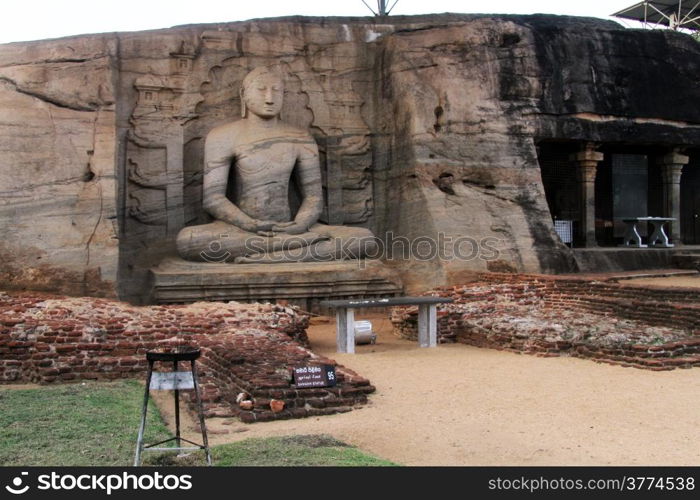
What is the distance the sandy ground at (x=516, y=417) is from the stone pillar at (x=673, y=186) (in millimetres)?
8847

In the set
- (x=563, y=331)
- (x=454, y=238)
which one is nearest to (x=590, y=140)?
(x=454, y=238)

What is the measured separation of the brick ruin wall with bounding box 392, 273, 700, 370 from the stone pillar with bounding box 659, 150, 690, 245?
6.14 metres

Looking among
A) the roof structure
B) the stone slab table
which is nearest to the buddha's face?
the stone slab table

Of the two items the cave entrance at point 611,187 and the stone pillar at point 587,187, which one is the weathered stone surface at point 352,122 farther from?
the cave entrance at point 611,187

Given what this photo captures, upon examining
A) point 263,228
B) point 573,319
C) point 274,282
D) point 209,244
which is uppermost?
point 263,228

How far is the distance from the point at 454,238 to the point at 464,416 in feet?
21.9

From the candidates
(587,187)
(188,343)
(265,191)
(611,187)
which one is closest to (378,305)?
(188,343)

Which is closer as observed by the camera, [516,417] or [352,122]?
[516,417]

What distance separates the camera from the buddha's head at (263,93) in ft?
44.4

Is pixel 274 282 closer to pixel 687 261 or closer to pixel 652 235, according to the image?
pixel 687 261

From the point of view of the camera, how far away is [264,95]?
1354 centimetres

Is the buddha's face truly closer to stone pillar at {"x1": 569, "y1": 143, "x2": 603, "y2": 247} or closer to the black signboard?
stone pillar at {"x1": 569, "y1": 143, "x2": 603, "y2": 247}

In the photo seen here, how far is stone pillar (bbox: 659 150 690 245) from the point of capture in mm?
16125

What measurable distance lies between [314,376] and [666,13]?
26.8m
